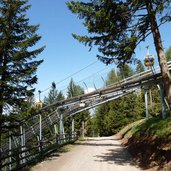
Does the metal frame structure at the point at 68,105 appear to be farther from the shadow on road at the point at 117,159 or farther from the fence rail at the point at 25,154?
the shadow on road at the point at 117,159

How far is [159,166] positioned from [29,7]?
51.3ft

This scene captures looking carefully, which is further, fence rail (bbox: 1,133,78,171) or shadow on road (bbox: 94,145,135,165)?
shadow on road (bbox: 94,145,135,165)

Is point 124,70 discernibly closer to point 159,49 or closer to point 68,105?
point 159,49

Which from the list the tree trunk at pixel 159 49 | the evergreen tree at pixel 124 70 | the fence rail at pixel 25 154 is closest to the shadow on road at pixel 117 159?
the fence rail at pixel 25 154

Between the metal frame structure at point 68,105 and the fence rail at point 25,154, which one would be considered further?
the metal frame structure at point 68,105

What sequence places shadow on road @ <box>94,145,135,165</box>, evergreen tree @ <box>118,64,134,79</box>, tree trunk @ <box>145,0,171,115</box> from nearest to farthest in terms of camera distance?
tree trunk @ <box>145,0,171,115</box> → shadow on road @ <box>94,145,135,165</box> → evergreen tree @ <box>118,64,134,79</box>

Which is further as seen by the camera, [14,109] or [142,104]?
[142,104]

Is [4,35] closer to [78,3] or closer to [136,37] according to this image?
[78,3]

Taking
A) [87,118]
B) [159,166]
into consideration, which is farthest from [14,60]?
[87,118]

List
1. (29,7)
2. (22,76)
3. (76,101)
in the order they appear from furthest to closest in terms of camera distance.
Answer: (76,101)
(29,7)
(22,76)

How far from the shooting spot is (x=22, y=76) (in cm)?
2038

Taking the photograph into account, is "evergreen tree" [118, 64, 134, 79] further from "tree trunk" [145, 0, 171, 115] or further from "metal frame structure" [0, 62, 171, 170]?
"tree trunk" [145, 0, 171, 115]

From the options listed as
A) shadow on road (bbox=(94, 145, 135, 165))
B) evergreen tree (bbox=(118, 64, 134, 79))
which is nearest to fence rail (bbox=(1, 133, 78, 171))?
shadow on road (bbox=(94, 145, 135, 165))

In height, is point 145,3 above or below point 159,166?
above
